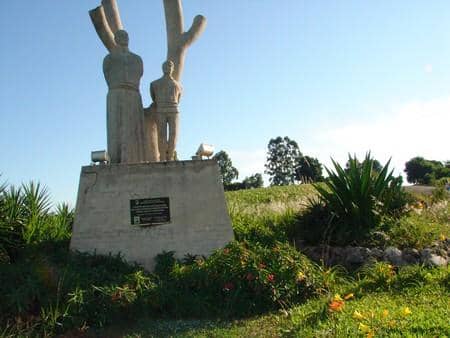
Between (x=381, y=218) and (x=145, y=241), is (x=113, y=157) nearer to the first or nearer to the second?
(x=145, y=241)

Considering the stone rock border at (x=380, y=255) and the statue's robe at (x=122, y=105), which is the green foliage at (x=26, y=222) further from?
the stone rock border at (x=380, y=255)

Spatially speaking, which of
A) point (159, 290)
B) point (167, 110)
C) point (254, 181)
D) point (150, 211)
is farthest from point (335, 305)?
point (254, 181)

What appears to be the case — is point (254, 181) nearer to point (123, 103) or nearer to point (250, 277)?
point (123, 103)

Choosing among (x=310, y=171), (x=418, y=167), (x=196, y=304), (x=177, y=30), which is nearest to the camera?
(x=196, y=304)

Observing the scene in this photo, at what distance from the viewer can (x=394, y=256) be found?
6.59 metres

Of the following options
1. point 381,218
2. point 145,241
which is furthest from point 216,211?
point 381,218

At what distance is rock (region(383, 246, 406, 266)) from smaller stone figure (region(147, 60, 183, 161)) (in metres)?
3.89

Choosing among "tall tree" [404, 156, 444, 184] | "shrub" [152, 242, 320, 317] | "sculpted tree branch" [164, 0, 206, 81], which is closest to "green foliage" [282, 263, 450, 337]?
"shrub" [152, 242, 320, 317]

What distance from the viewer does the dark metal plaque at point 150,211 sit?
6945 millimetres

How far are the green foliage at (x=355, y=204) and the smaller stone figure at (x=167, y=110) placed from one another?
2.84 m

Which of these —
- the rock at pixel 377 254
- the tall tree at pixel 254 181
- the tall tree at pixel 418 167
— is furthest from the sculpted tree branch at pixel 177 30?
the tall tree at pixel 418 167

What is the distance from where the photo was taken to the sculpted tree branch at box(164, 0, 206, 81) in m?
8.24

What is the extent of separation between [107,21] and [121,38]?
0.83 metres

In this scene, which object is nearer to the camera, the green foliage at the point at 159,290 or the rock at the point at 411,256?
the green foliage at the point at 159,290
